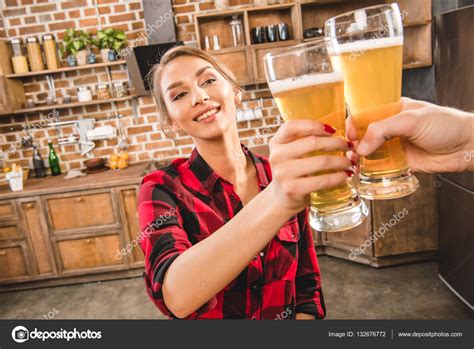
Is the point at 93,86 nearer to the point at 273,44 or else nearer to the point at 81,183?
the point at 81,183

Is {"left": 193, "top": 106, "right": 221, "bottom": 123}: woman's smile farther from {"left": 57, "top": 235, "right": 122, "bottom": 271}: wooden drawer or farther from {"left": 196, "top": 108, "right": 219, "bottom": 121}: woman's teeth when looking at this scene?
{"left": 57, "top": 235, "right": 122, "bottom": 271}: wooden drawer

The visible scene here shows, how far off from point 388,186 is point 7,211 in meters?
3.65

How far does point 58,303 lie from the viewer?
344 cm

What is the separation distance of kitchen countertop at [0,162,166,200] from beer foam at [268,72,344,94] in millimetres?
2891

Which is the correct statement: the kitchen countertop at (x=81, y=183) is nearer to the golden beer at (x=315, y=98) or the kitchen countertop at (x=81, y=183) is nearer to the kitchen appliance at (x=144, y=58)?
the kitchen appliance at (x=144, y=58)

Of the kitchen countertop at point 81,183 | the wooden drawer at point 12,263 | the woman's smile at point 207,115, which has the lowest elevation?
the wooden drawer at point 12,263

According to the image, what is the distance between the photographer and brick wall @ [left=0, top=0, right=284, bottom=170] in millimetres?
3828

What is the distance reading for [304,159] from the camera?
2.04 ft

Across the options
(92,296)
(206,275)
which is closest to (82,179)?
(92,296)

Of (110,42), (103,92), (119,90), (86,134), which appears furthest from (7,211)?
(110,42)

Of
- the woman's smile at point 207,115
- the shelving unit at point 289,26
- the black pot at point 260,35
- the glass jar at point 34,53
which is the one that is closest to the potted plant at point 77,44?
the glass jar at point 34,53

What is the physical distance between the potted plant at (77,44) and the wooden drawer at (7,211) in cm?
139

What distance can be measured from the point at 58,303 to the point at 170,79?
2.84 meters

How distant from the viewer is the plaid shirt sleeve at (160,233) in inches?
35.0
